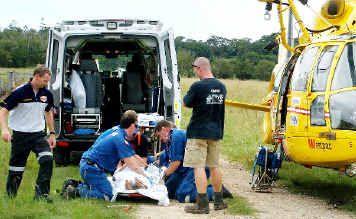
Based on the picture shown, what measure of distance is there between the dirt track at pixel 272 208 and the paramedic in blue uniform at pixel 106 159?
0.61 meters

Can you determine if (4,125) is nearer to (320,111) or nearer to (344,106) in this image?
(320,111)

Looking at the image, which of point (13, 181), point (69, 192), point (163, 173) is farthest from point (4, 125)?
point (163, 173)

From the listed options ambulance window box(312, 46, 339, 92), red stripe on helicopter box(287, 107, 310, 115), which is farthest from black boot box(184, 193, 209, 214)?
ambulance window box(312, 46, 339, 92)

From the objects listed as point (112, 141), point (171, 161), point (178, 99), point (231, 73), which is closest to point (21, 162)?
point (112, 141)

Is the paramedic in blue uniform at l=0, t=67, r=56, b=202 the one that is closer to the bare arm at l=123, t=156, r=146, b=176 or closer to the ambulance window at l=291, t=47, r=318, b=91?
the bare arm at l=123, t=156, r=146, b=176

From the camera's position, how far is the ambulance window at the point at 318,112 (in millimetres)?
9812

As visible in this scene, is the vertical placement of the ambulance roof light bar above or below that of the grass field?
above

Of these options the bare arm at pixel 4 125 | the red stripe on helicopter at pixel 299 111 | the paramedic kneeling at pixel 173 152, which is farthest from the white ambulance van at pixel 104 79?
the bare arm at pixel 4 125

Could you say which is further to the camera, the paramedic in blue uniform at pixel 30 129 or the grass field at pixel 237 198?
the paramedic in blue uniform at pixel 30 129

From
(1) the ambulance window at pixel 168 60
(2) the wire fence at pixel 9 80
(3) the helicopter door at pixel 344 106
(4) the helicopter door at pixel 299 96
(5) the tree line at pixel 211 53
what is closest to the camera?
(3) the helicopter door at pixel 344 106

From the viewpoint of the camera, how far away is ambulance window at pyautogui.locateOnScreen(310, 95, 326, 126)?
32.2 feet

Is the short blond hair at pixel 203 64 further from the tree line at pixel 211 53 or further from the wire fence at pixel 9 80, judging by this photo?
the wire fence at pixel 9 80

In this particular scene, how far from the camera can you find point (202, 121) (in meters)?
9.20

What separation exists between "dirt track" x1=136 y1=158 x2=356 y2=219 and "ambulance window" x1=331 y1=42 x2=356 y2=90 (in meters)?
1.65
